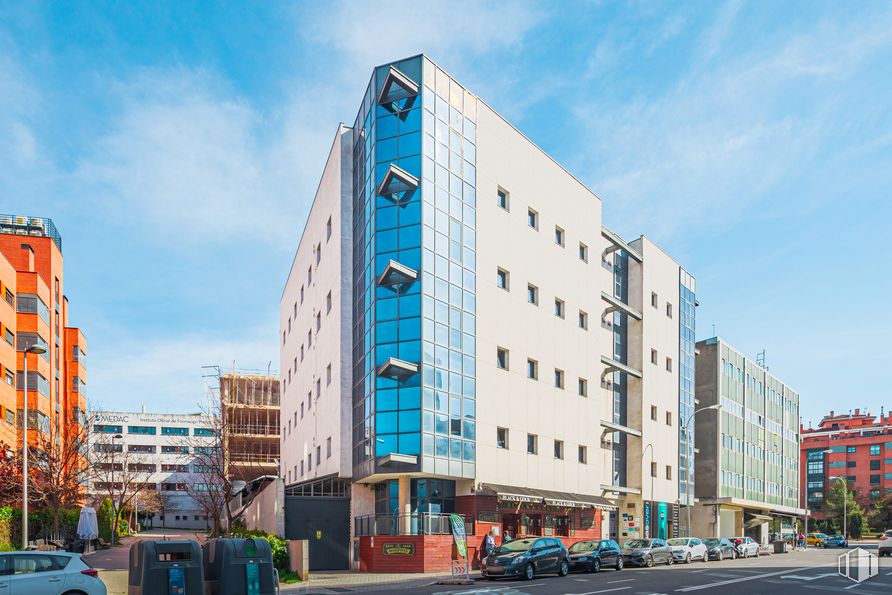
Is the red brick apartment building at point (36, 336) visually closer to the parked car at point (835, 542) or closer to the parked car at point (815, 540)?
the parked car at point (815, 540)

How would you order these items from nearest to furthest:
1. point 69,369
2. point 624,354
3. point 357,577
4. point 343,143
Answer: point 357,577, point 343,143, point 624,354, point 69,369

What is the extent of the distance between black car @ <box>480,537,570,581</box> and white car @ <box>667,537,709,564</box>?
12.9 m

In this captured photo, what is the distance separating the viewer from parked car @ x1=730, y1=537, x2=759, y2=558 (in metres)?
50.4

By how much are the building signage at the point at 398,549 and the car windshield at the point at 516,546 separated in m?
4.17

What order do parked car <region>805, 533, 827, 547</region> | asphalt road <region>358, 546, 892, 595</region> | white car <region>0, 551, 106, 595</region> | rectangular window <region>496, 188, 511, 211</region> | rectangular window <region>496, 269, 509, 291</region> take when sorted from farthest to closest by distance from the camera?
1. parked car <region>805, 533, 827, 547</region>
2. rectangular window <region>496, 188, 511, 211</region>
3. rectangular window <region>496, 269, 509, 291</region>
4. asphalt road <region>358, 546, 892, 595</region>
5. white car <region>0, 551, 106, 595</region>

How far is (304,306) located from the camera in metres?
55.7

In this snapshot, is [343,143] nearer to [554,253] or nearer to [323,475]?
[554,253]

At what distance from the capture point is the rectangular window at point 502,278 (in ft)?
128

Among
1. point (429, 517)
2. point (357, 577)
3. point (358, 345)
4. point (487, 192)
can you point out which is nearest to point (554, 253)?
point (487, 192)

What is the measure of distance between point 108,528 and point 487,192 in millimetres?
41856

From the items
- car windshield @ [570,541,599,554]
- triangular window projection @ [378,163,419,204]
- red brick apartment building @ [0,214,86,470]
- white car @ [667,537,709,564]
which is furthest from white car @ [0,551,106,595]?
red brick apartment building @ [0,214,86,470]

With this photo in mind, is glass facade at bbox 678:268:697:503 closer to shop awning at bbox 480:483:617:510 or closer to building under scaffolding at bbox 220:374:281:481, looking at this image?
shop awning at bbox 480:483:617:510

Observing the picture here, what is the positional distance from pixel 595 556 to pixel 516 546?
5.31 meters

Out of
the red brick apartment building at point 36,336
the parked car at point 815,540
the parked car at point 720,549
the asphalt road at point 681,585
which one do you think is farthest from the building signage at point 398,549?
the parked car at point 815,540
